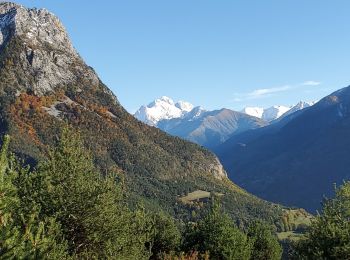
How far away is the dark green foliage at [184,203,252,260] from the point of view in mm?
66750

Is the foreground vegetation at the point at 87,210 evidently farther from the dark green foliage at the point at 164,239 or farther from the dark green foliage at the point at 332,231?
the dark green foliage at the point at 164,239

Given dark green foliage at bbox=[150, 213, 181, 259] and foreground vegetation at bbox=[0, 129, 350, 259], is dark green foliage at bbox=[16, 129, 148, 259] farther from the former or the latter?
dark green foliage at bbox=[150, 213, 181, 259]

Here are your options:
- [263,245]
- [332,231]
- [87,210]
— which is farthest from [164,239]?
[332,231]

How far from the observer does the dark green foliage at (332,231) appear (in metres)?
41.9

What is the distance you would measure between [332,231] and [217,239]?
28.4 meters

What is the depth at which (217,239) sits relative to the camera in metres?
68.7

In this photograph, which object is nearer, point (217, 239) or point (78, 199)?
point (78, 199)

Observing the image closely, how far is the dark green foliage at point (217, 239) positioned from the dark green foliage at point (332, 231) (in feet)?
66.9

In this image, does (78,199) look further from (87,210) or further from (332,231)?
(332,231)

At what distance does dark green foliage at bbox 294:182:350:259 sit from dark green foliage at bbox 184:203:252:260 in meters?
20.4

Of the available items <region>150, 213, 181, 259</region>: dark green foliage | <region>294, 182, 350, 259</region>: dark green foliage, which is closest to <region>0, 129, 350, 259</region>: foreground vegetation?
<region>294, 182, 350, 259</region>: dark green foliage

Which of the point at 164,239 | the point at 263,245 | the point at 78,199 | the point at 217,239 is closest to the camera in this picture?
the point at 78,199

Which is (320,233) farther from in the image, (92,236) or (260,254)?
(260,254)

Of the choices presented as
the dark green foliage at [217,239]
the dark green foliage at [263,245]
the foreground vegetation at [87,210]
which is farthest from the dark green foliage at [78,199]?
the dark green foliage at [263,245]
